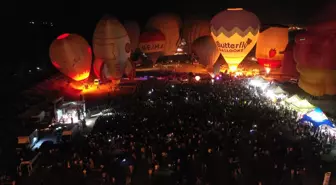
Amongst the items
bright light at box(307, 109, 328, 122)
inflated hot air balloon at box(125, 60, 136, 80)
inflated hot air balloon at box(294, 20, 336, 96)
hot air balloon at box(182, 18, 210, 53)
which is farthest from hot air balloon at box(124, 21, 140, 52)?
bright light at box(307, 109, 328, 122)

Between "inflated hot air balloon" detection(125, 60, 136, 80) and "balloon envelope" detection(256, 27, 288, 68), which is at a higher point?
"balloon envelope" detection(256, 27, 288, 68)

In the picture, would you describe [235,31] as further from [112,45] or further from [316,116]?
[316,116]

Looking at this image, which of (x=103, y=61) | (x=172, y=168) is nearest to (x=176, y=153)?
(x=172, y=168)

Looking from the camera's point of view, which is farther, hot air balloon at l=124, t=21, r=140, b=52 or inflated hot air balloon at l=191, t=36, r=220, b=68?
hot air balloon at l=124, t=21, r=140, b=52

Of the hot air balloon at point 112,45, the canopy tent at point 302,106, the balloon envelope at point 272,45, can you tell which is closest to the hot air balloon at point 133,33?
the hot air balloon at point 112,45

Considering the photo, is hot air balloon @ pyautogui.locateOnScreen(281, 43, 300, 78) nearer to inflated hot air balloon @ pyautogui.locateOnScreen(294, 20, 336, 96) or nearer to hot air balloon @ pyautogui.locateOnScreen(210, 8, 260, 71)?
hot air balloon @ pyautogui.locateOnScreen(210, 8, 260, 71)

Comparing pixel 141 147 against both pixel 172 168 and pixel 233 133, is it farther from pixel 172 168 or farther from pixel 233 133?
pixel 233 133
